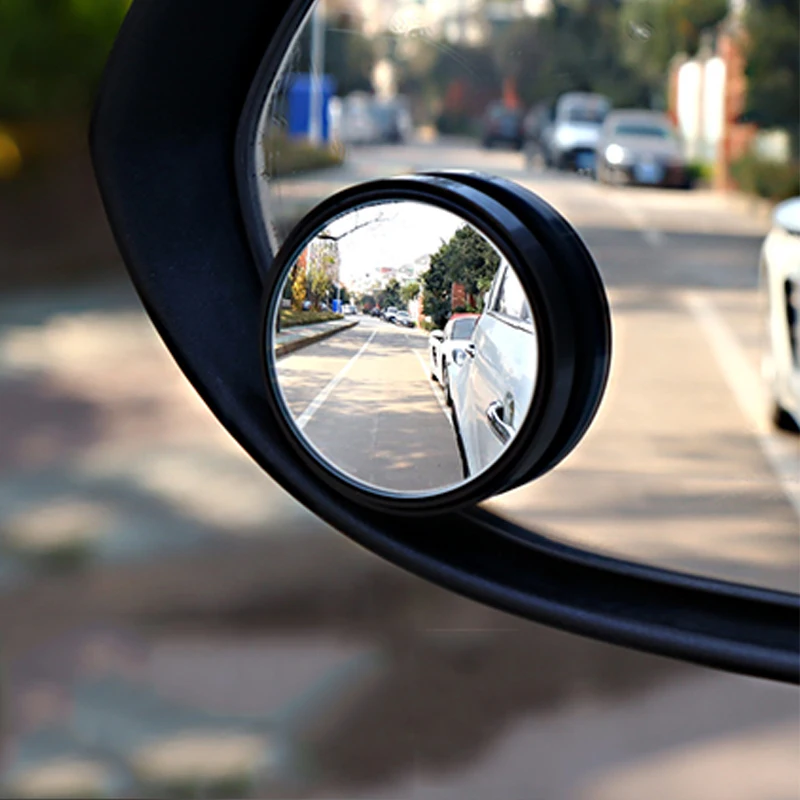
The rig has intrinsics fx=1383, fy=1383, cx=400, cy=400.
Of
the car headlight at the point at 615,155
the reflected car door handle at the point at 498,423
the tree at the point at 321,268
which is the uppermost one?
the car headlight at the point at 615,155

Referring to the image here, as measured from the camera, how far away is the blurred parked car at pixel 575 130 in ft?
3.44

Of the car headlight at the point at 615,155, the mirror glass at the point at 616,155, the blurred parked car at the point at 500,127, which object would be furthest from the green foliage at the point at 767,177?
the blurred parked car at the point at 500,127

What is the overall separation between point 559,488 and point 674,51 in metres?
0.43

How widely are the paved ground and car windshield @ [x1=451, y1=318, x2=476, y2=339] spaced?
5.6 inches

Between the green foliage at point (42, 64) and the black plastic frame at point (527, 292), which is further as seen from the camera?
the green foliage at point (42, 64)

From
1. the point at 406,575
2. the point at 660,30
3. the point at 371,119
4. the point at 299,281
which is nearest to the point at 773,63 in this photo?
the point at 660,30

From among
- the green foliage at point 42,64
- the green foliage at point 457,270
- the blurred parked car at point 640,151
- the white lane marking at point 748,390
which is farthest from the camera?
the green foliage at point 42,64

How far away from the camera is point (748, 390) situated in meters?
1.42

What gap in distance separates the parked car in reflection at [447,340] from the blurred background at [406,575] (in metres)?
0.15

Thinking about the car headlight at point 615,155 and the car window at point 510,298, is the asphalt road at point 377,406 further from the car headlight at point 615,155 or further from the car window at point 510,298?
the car headlight at point 615,155

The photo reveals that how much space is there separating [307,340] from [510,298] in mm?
161

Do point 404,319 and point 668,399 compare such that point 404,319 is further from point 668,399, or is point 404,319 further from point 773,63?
point 668,399

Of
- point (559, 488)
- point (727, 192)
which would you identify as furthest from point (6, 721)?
point (727, 192)

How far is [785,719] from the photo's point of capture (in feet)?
10.3
